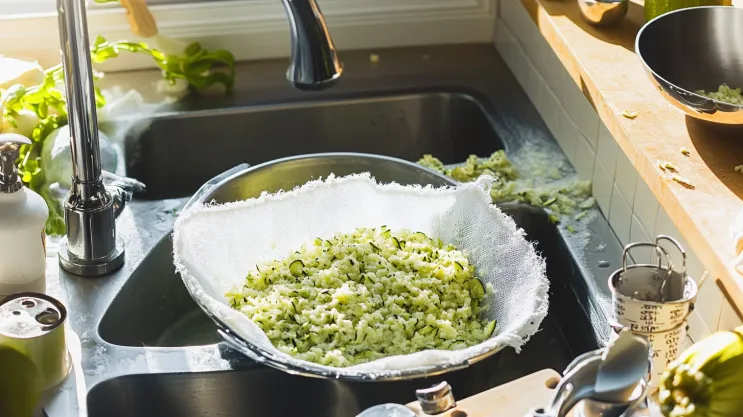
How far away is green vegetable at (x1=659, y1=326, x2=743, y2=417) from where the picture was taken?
0.90 metres

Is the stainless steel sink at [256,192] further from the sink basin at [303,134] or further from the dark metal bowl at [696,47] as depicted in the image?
the dark metal bowl at [696,47]

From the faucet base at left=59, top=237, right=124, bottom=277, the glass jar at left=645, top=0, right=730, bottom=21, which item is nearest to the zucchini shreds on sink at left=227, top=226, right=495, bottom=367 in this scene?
the faucet base at left=59, top=237, right=124, bottom=277

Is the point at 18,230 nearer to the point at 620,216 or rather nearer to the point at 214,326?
the point at 214,326

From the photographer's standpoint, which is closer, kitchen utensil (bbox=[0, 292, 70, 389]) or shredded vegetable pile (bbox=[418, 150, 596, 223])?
kitchen utensil (bbox=[0, 292, 70, 389])

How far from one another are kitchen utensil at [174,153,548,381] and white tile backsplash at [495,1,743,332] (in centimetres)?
18

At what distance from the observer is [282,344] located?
112 cm

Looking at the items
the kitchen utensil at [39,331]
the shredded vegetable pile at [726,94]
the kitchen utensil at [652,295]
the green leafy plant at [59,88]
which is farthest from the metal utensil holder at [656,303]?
the green leafy plant at [59,88]

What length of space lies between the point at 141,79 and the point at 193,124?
0.15 m

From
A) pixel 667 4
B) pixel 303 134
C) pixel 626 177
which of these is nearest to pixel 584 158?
pixel 626 177

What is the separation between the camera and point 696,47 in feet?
3.92

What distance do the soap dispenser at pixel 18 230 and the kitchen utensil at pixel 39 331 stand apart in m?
0.10

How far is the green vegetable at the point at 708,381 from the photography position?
903 millimetres

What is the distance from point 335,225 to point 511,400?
1.31 feet

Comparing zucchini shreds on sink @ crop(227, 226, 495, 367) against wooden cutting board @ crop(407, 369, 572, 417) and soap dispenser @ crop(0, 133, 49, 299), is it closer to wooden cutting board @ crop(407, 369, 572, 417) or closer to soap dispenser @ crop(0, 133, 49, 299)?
wooden cutting board @ crop(407, 369, 572, 417)
